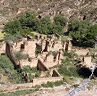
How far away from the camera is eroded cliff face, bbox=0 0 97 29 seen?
47500 millimetres

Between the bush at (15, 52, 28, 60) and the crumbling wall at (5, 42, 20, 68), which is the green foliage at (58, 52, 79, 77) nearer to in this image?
the bush at (15, 52, 28, 60)

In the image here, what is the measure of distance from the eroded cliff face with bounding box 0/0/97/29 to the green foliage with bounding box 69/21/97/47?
3.11 meters

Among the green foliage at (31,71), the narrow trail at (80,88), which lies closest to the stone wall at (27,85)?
the green foliage at (31,71)

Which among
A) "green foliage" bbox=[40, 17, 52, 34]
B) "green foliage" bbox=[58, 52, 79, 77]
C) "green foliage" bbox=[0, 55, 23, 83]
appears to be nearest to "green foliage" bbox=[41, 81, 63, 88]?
"green foliage" bbox=[0, 55, 23, 83]

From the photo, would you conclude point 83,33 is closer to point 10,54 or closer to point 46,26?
point 46,26

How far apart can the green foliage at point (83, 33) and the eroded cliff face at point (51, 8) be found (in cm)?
311

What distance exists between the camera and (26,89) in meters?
26.4

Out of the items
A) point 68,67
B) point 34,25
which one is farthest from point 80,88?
point 34,25

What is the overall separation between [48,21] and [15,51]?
11.6m

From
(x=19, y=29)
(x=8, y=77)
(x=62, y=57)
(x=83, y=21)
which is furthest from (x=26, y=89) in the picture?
(x=83, y=21)

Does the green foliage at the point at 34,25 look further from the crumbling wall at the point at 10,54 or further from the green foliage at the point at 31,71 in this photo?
the green foliage at the point at 31,71

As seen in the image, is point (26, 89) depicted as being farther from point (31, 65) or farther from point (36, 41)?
point (36, 41)

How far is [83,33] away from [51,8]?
10904 mm

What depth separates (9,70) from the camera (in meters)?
29.7
